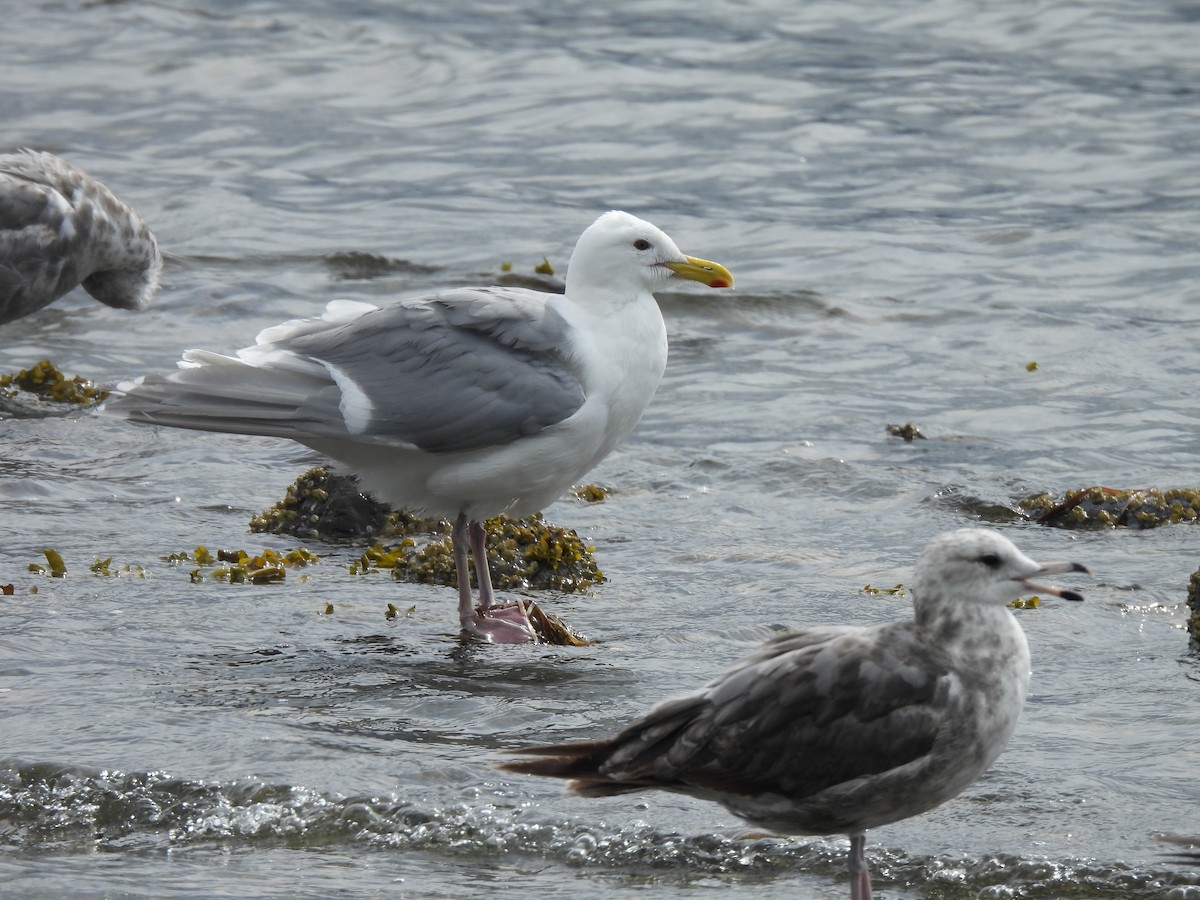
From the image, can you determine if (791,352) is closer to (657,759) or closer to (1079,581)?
(1079,581)

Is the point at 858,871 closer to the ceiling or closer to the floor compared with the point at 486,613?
closer to the ceiling

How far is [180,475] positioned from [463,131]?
9316mm

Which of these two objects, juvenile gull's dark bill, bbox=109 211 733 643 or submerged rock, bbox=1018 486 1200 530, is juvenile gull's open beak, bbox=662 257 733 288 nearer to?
juvenile gull's dark bill, bbox=109 211 733 643

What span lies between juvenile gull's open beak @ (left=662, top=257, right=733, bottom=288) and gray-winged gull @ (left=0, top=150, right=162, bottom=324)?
14.7 ft

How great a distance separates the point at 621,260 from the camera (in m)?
7.01

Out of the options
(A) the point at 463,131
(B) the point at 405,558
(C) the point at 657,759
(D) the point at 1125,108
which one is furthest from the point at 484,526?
(D) the point at 1125,108

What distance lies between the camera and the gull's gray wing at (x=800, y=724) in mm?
4414

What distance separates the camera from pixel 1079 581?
7.46 m

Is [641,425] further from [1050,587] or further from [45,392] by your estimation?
[1050,587]

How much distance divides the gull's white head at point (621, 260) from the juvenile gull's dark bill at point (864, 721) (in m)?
2.69

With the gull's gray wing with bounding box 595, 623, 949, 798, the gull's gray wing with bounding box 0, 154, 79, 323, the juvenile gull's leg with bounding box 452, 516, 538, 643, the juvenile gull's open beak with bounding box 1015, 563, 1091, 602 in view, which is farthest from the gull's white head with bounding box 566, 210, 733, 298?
the gull's gray wing with bounding box 0, 154, 79, 323

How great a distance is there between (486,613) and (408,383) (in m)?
0.89

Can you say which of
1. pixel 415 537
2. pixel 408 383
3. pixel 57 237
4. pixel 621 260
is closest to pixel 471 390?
pixel 408 383

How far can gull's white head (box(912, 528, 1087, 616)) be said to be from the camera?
446cm
